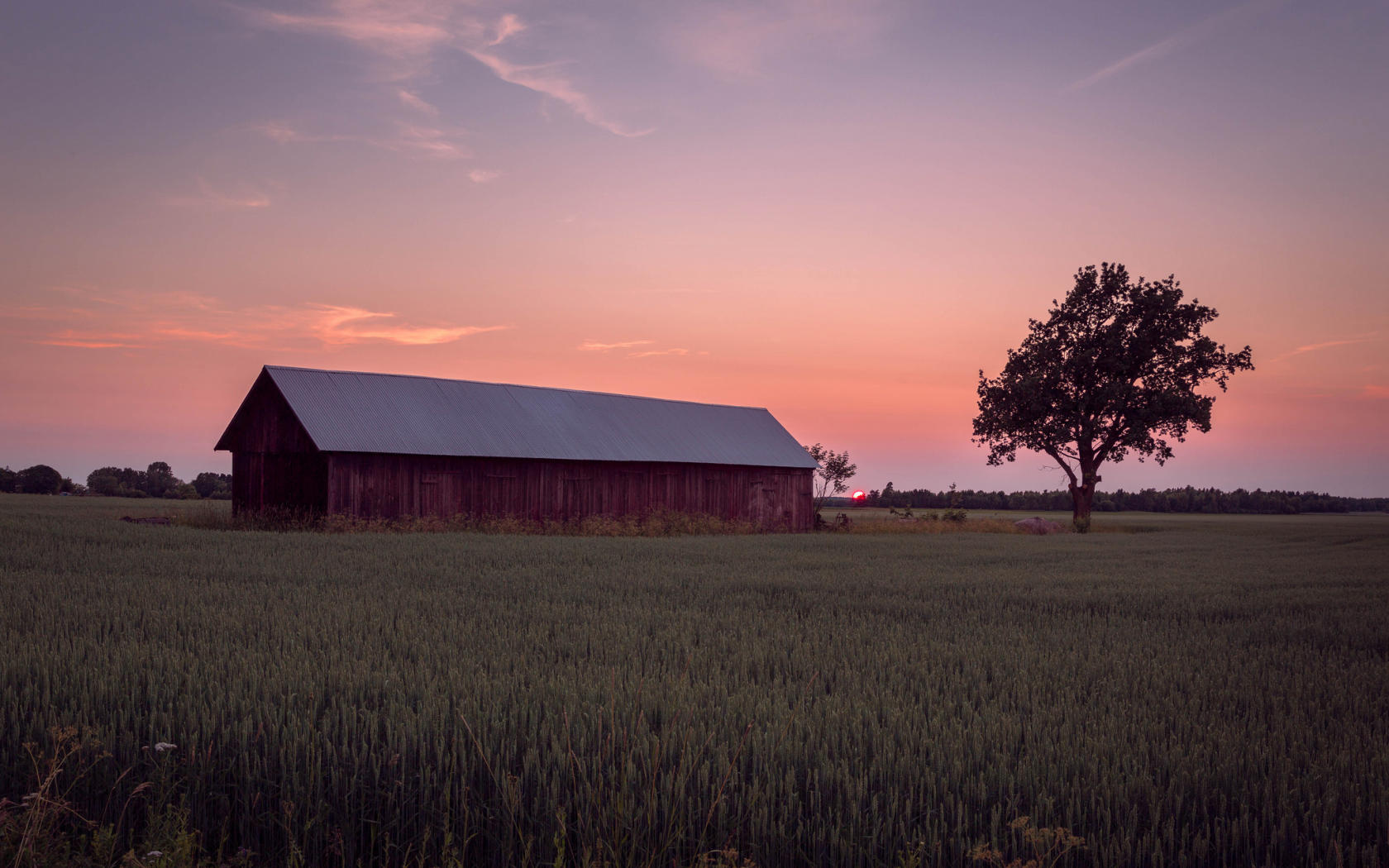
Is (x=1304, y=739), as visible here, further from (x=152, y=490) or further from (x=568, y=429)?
(x=152, y=490)

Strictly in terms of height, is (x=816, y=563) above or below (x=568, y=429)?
below

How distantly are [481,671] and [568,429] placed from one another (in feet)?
109

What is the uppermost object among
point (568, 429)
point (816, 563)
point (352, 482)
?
point (568, 429)

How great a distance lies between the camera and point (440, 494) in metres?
34.2

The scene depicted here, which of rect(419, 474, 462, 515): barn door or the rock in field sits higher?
rect(419, 474, 462, 515): barn door

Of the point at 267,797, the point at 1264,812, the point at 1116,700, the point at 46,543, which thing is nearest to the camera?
the point at 1264,812

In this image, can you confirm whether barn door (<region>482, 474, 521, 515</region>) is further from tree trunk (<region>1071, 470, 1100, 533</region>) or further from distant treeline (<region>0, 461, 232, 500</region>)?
distant treeline (<region>0, 461, 232, 500</region>)

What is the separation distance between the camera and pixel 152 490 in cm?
8700

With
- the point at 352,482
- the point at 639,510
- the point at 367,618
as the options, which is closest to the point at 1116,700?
the point at 367,618

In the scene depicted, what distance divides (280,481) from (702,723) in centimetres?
3371

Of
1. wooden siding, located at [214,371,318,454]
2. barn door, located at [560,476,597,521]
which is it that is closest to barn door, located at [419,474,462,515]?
wooden siding, located at [214,371,318,454]

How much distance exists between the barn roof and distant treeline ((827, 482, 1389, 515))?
63400 mm

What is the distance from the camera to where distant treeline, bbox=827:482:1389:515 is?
326 ft

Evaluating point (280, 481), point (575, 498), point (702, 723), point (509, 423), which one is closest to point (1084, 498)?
point (575, 498)
